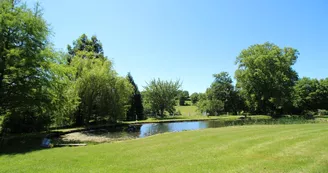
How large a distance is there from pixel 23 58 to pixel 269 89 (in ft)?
116

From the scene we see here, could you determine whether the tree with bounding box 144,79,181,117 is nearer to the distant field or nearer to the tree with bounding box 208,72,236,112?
the distant field

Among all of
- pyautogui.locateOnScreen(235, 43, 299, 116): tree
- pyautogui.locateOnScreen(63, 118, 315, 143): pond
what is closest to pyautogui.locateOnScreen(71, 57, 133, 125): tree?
pyautogui.locateOnScreen(63, 118, 315, 143): pond

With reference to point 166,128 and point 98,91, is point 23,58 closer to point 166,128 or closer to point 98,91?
point 98,91

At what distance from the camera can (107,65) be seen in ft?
82.2

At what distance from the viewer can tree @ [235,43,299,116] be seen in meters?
35.1

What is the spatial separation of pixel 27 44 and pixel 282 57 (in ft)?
123

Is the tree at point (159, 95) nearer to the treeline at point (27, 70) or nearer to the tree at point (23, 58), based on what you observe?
the treeline at point (27, 70)

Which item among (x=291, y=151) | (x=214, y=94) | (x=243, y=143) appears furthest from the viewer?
(x=214, y=94)

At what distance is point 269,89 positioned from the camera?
36031 mm

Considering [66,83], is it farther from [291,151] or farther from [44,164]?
[291,151]

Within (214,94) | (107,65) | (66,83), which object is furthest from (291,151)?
(214,94)

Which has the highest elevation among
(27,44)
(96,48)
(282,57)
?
(96,48)

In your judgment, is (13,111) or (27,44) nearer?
(27,44)

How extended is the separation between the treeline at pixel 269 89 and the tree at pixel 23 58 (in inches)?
1258
